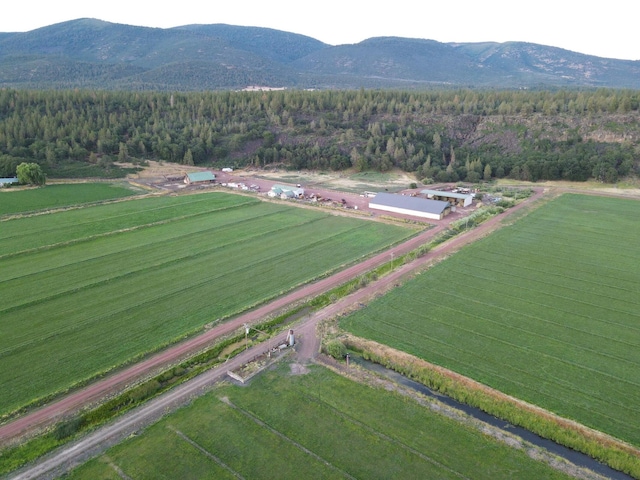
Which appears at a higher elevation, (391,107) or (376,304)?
(391,107)

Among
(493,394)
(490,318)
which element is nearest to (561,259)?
(490,318)

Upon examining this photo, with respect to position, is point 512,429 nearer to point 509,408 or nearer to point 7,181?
point 509,408

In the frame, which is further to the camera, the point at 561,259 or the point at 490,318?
the point at 561,259

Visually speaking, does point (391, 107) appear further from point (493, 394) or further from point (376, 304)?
point (493, 394)

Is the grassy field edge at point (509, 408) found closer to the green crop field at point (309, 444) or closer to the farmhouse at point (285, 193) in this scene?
the green crop field at point (309, 444)

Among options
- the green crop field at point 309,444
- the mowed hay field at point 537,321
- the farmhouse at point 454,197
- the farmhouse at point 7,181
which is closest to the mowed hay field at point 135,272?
the green crop field at point 309,444

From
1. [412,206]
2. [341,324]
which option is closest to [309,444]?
[341,324]
